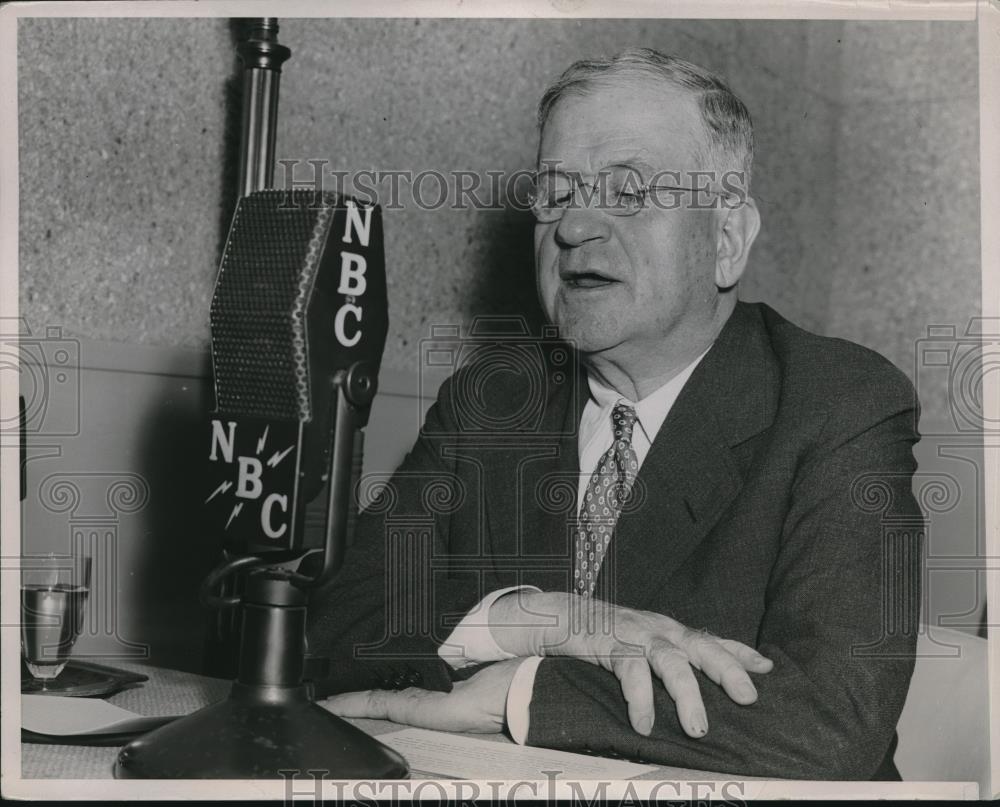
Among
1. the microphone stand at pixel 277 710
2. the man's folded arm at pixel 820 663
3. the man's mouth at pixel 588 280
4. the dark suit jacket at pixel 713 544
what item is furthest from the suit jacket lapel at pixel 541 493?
the microphone stand at pixel 277 710

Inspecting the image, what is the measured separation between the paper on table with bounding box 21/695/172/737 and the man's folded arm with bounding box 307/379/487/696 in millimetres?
250

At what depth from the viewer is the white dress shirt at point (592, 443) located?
122 centimetres

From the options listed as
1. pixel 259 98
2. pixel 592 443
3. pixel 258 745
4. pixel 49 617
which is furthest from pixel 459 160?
pixel 258 745

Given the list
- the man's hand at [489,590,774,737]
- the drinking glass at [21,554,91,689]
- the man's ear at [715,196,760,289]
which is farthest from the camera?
the man's ear at [715,196,760,289]

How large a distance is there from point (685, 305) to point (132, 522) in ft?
2.66

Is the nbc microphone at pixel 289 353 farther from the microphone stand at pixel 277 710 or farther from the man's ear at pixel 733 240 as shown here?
the man's ear at pixel 733 240

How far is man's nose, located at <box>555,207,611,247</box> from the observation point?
4.62 feet

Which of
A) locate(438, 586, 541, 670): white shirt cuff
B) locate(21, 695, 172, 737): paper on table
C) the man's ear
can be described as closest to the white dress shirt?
locate(438, 586, 541, 670): white shirt cuff

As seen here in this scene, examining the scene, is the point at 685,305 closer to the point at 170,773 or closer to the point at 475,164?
the point at 475,164

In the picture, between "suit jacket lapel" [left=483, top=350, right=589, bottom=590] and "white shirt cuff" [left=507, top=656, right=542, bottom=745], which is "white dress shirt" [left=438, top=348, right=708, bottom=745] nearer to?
"suit jacket lapel" [left=483, top=350, right=589, bottom=590]

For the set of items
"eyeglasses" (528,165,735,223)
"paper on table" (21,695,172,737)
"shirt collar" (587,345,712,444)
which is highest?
"eyeglasses" (528,165,735,223)

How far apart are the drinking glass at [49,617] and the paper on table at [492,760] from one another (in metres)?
0.35

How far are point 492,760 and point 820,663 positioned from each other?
0.34 m

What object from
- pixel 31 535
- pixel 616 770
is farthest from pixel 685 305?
pixel 31 535
